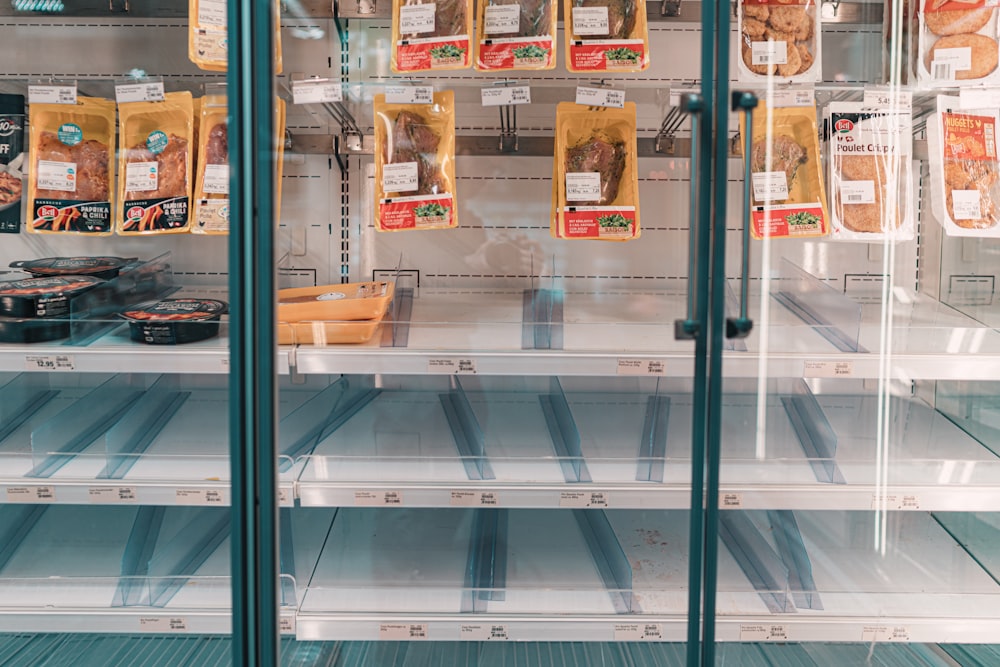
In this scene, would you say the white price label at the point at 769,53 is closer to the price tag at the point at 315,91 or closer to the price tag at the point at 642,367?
the price tag at the point at 642,367

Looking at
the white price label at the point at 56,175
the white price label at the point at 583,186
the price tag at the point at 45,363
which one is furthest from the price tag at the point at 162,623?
the white price label at the point at 583,186

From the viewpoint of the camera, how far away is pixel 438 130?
196cm

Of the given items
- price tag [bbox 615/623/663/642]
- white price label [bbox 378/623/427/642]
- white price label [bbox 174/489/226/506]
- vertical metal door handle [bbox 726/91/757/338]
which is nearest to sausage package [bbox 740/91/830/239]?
vertical metal door handle [bbox 726/91/757/338]

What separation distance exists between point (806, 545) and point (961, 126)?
1.00 meters

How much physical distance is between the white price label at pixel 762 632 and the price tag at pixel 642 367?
1.93 feet

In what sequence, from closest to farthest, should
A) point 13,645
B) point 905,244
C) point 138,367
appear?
point 138,367
point 905,244
point 13,645

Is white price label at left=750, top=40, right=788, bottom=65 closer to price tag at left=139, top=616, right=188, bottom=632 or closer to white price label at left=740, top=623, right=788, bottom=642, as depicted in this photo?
white price label at left=740, top=623, right=788, bottom=642

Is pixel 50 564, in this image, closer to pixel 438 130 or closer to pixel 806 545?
pixel 438 130

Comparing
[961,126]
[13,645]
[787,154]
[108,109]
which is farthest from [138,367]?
[961,126]

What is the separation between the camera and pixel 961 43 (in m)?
1.90

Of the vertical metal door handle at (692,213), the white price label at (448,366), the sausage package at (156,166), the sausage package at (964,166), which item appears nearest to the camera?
the vertical metal door handle at (692,213)

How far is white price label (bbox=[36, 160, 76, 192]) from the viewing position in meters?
2.05

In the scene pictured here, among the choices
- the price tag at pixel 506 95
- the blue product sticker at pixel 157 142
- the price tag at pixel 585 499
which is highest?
the price tag at pixel 506 95

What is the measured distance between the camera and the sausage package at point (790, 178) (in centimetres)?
182
